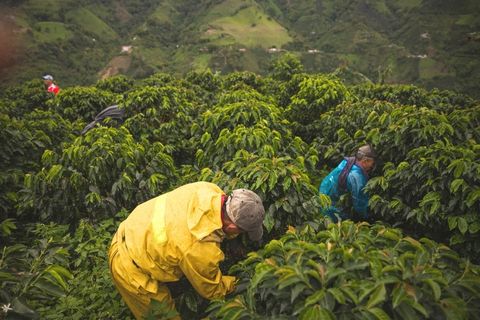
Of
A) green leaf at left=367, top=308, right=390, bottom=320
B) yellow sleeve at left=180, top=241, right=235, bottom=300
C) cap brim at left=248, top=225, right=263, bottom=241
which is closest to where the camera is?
green leaf at left=367, top=308, right=390, bottom=320

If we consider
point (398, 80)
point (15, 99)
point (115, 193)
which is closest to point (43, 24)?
point (398, 80)

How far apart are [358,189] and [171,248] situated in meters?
3.28

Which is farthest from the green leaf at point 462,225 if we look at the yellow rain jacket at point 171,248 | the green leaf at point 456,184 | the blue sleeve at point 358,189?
the yellow rain jacket at point 171,248

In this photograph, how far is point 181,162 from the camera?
7.65m

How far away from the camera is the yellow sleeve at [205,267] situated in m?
3.14

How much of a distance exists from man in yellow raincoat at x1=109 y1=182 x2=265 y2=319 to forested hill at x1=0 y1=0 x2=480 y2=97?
272 feet

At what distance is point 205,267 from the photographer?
3.17 m

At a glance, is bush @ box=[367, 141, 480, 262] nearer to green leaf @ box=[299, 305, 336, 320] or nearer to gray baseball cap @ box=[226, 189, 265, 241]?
gray baseball cap @ box=[226, 189, 265, 241]

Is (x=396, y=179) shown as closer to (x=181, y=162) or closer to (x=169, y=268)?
(x=169, y=268)

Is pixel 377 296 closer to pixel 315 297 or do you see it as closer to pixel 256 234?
pixel 315 297

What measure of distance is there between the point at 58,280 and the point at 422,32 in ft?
448

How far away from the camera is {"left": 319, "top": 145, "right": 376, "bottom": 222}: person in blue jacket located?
540 cm

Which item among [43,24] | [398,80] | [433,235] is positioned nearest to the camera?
[433,235]

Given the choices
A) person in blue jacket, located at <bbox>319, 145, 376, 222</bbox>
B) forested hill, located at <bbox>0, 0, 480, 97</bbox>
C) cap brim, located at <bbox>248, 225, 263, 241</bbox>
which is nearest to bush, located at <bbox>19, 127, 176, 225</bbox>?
cap brim, located at <bbox>248, 225, 263, 241</bbox>
